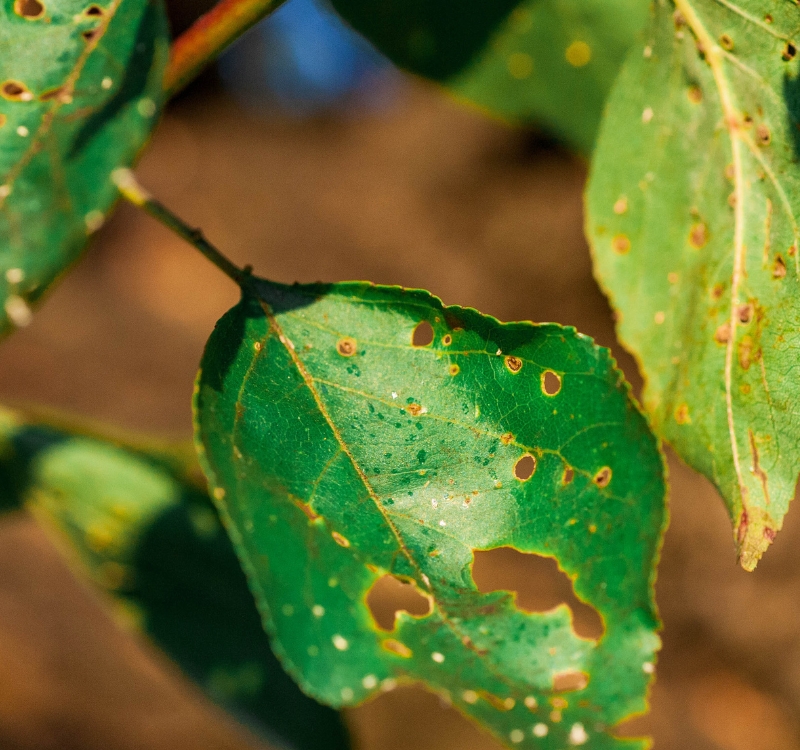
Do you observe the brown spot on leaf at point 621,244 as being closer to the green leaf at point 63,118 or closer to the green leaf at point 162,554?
the green leaf at point 63,118

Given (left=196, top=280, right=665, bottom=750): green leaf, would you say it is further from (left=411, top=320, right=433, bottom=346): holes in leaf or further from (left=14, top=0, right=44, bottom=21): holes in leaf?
(left=14, top=0, right=44, bottom=21): holes in leaf

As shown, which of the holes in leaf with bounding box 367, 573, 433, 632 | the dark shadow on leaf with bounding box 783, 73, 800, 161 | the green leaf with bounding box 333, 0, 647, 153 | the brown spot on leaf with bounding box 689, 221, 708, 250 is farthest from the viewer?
the holes in leaf with bounding box 367, 573, 433, 632

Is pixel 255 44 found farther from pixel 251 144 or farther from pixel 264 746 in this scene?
pixel 264 746

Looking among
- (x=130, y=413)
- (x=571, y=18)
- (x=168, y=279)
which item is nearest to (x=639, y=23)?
(x=571, y=18)

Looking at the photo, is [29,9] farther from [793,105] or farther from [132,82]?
[793,105]

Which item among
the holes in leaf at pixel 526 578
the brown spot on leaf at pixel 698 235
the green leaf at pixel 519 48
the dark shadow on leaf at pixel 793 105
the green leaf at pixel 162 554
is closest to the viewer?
the dark shadow on leaf at pixel 793 105

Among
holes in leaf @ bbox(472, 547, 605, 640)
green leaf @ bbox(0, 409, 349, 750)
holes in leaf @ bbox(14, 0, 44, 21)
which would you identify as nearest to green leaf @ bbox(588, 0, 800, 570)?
holes in leaf @ bbox(14, 0, 44, 21)

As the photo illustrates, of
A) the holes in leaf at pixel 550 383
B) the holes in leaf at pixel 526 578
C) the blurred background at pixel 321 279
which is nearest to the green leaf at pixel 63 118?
the holes in leaf at pixel 550 383
